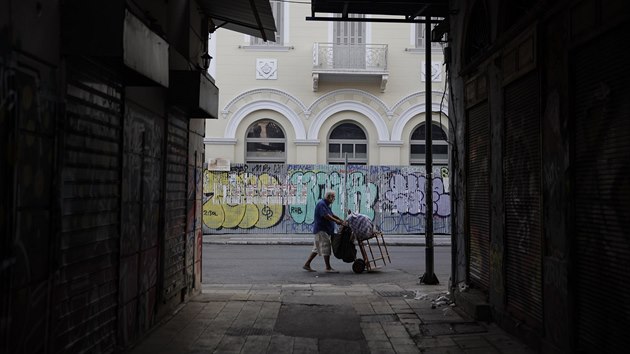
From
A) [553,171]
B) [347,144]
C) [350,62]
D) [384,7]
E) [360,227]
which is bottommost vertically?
[360,227]

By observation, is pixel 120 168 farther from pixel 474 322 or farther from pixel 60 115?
pixel 474 322

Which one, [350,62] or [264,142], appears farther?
[264,142]

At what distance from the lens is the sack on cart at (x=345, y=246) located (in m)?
12.2

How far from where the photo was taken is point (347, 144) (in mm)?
23375

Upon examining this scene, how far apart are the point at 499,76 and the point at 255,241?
540 inches

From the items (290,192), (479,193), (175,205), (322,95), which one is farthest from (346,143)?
(175,205)

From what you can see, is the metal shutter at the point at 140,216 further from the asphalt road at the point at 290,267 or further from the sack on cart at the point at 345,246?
the sack on cart at the point at 345,246

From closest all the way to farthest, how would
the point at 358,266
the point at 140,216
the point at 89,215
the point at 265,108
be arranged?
the point at 89,215 → the point at 140,216 → the point at 358,266 → the point at 265,108

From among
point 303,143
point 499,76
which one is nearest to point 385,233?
point 303,143

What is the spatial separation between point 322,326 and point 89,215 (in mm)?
3584

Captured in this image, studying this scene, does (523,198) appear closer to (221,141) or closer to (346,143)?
(346,143)

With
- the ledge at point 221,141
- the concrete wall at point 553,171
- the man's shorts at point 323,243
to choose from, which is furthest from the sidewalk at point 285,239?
the concrete wall at point 553,171

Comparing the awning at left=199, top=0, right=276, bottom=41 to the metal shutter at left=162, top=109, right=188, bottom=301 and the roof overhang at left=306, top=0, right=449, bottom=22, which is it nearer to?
the roof overhang at left=306, top=0, right=449, bottom=22

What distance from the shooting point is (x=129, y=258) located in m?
5.82
